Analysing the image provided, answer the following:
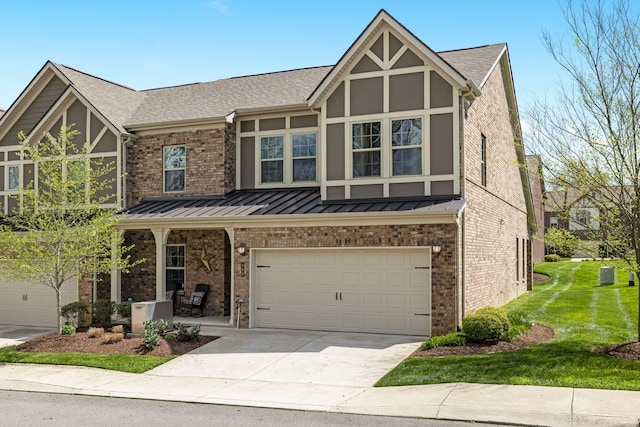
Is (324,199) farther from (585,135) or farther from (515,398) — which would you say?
(515,398)

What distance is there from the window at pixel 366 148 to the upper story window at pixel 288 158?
2.39 m

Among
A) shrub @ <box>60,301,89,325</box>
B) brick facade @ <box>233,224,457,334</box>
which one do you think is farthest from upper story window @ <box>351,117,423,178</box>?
shrub @ <box>60,301,89,325</box>

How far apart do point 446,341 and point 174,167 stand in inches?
446

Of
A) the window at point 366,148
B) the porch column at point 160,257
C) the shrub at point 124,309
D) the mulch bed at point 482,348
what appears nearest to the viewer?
the mulch bed at point 482,348

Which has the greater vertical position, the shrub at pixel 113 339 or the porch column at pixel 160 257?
the porch column at pixel 160 257

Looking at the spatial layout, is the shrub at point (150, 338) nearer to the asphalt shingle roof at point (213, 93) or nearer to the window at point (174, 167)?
the window at point (174, 167)

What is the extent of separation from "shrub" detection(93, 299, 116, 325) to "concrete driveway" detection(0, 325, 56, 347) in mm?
1526

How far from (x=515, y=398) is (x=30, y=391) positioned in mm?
8790

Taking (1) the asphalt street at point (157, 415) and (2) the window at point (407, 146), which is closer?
(1) the asphalt street at point (157, 415)

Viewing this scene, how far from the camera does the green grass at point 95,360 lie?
43.6 ft

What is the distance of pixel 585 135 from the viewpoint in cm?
1265

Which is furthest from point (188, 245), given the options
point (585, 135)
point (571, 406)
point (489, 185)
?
point (571, 406)

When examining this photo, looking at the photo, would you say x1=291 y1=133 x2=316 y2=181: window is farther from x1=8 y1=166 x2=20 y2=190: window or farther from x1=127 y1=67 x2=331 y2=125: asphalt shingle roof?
x1=8 y1=166 x2=20 y2=190: window

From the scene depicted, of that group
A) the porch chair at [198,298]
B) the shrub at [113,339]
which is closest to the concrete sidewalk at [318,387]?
the shrub at [113,339]
